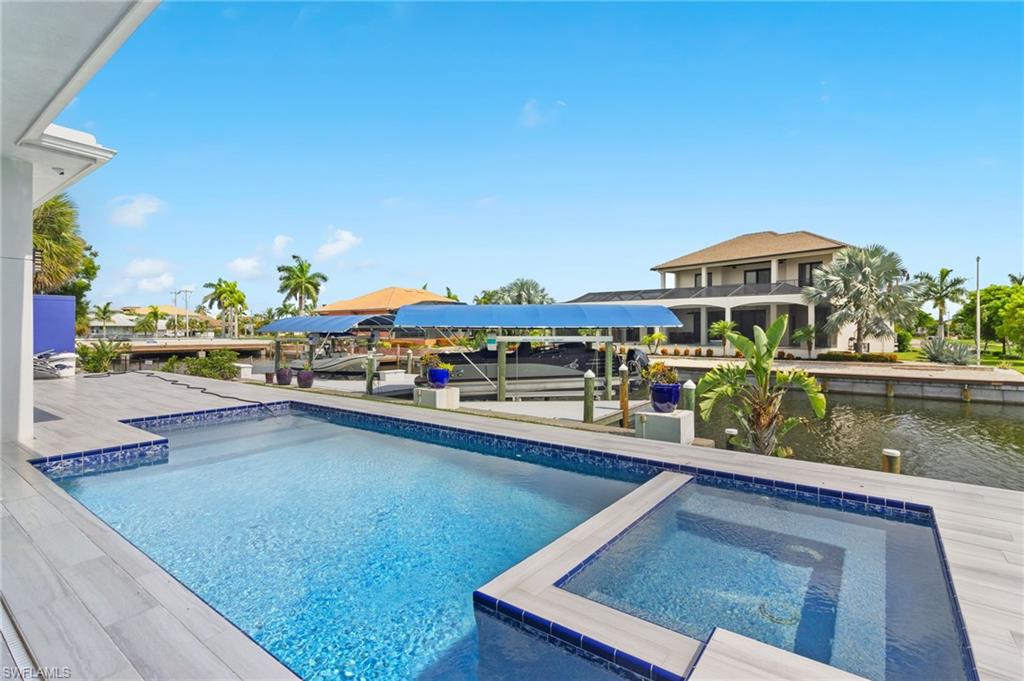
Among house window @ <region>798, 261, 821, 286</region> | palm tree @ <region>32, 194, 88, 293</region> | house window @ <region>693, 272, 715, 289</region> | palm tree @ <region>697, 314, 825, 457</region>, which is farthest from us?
house window @ <region>693, 272, 715, 289</region>

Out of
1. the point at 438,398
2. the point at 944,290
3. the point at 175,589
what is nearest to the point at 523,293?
the point at 438,398

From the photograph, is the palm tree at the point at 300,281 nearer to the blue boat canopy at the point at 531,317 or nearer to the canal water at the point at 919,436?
the blue boat canopy at the point at 531,317

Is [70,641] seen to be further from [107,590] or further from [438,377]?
[438,377]

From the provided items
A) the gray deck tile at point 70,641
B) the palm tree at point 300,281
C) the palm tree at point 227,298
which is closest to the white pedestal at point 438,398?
the gray deck tile at point 70,641

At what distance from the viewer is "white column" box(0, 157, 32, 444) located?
6.57 metres

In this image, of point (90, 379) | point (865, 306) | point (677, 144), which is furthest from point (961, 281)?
point (90, 379)

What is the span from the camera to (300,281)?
51.7 metres

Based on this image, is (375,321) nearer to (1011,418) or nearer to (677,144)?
(677,144)

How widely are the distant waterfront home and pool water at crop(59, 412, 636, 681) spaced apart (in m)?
25.1

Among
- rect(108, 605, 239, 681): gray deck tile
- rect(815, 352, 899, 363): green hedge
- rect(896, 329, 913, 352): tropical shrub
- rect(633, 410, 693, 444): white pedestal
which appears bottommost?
rect(108, 605, 239, 681): gray deck tile

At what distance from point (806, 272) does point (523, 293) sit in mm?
18658

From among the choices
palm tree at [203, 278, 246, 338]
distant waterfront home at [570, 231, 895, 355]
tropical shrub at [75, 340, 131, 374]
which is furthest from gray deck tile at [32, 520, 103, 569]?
palm tree at [203, 278, 246, 338]

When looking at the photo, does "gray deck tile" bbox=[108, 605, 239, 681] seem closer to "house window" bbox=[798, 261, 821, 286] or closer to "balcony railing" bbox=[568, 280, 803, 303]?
"balcony railing" bbox=[568, 280, 803, 303]

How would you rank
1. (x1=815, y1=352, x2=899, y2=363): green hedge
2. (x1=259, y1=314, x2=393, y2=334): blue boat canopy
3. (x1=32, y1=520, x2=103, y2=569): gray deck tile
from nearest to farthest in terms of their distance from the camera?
(x1=32, y1=520, x2=103, y2=569): gray deck tile, (x1=259, y1=314, x2=393, y2=334): blue boat canopy, (x1=815, y1=352, x2=899, y2=363): green hedge
